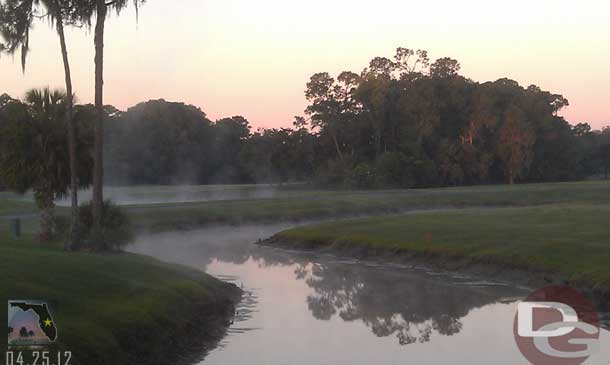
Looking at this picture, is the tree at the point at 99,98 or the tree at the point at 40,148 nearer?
the tree at the point at 99,98

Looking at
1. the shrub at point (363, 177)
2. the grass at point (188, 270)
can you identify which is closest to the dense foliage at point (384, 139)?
the shrub at point (363, 177)

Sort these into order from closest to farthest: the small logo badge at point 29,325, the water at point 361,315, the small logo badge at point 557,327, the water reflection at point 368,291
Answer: the small logo badge at point 29,325
the small logo badge at point 557,327
the water at point 361,315
the water reflection at point 368,291

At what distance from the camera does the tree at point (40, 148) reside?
1225 inches

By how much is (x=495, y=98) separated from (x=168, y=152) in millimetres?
57664

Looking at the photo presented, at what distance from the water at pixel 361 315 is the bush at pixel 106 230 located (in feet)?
15.1

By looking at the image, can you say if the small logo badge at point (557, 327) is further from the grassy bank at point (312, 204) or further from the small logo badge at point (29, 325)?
the grassy bank at point (312, 204)

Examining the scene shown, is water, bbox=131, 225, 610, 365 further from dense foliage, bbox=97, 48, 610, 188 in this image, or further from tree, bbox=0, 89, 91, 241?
dense foliage, bbox=97, 48, 610, 188

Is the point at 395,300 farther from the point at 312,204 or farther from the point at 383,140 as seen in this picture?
the point at 383,140

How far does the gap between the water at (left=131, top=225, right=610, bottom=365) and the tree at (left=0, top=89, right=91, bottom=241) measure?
7.44 m

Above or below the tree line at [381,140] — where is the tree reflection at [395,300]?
below

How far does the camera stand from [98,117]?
28.0 metres

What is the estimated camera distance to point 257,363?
16.2 meters

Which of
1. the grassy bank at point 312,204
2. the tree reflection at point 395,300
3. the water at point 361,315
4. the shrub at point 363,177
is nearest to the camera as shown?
the water at point 361,315

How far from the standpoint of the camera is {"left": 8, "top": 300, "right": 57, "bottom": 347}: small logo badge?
13.0 metres
